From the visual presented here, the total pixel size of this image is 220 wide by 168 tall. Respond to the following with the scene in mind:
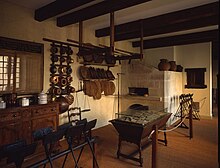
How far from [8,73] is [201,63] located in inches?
242

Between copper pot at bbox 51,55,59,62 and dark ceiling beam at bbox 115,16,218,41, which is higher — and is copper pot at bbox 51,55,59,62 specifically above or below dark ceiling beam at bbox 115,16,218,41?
below

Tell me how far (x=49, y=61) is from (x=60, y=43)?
47cm

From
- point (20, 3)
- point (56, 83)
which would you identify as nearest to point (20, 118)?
point (56, 83)

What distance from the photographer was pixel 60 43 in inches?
146

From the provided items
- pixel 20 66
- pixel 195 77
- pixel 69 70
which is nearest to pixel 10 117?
pixel 20 66

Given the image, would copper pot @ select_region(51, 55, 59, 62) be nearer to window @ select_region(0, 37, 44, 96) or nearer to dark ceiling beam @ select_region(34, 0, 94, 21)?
window @ select_region(0, 37, 44, 96)

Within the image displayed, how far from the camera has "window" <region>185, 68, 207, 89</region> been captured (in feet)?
20.5

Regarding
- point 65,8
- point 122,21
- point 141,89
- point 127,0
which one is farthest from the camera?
point 141,89

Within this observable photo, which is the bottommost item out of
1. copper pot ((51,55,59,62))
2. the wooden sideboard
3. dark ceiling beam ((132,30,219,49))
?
the wooden sideboard

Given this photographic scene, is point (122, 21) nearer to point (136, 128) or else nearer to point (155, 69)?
point (155, 69)

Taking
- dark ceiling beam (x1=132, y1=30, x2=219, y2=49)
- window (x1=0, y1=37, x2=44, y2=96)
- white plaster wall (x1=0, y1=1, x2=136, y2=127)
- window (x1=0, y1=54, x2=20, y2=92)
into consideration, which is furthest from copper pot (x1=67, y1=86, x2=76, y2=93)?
dark ceiling beam (x1=132, y1=30, x2=219, y2=49)

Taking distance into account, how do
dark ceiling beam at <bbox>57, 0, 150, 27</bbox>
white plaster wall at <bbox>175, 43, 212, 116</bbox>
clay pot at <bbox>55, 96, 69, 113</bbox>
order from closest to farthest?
1. dark ceiling beam at <bbox>57, 0, 150, 27</bbox>
2. clay pot at <bbox>55, 96, 69, 113</bbox>
3. white plaster wall at <bbox>175, 43, 212, 116</bbox>

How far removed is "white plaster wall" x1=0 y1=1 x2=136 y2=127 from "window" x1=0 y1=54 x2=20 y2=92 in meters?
0.42

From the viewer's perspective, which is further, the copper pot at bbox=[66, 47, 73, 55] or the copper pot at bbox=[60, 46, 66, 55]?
the copper pot at bbox=[66, 47, 73, 55]
